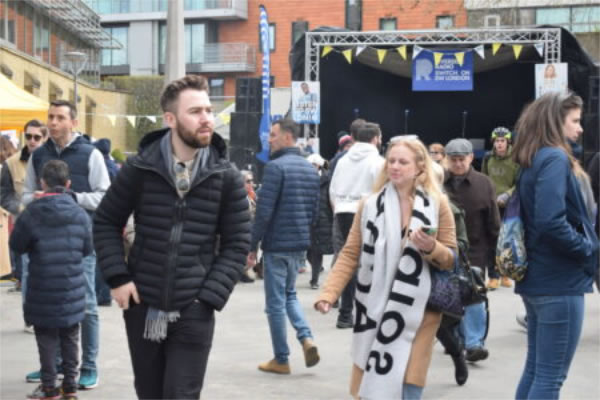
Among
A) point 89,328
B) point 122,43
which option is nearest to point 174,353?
point 89,328

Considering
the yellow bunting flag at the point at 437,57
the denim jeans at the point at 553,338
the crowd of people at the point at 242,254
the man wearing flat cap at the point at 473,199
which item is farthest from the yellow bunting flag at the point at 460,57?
the denim jeans at the point at 553,338

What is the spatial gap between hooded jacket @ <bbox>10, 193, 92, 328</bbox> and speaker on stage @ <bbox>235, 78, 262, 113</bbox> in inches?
642

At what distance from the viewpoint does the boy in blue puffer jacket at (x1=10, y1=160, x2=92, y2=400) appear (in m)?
6.38

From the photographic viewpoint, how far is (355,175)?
9.39m

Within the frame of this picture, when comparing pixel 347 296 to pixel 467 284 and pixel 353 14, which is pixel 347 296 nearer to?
pixel 467 284

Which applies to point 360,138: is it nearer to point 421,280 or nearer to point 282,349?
point 282,349

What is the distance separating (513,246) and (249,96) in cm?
1816

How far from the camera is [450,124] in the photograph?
77.1 ft

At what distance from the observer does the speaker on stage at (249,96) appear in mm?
22719

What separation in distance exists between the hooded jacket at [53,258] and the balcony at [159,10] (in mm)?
52796

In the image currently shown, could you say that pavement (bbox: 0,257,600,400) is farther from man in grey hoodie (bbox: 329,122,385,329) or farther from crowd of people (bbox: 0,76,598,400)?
crowd of people (bbox: 0,76,598,400)

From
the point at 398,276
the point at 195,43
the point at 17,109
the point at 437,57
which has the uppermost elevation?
the point at 195,43

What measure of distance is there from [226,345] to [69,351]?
2.37 meters

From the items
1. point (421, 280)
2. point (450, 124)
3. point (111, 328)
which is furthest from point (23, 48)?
point (421, 280)
